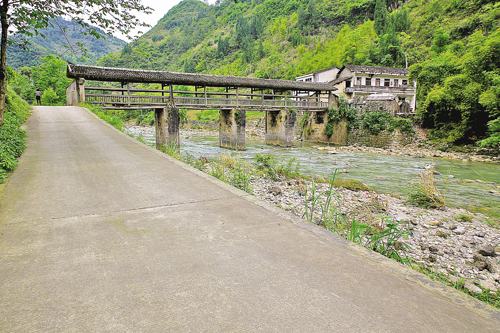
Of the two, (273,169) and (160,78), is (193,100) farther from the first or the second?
(273,169)

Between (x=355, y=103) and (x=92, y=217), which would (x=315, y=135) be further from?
(x=92, y=217)

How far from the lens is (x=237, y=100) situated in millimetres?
25391

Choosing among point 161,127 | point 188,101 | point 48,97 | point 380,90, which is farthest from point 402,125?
point 48,97

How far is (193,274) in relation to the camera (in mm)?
2398

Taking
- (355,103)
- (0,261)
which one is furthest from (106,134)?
(355,103)

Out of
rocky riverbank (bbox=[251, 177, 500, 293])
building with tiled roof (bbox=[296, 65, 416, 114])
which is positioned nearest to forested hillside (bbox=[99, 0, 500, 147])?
building with tiled roof (bbox=[296, 65, 416, 114])

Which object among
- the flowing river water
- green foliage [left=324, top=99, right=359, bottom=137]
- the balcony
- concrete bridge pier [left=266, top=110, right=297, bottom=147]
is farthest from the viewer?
the balcony

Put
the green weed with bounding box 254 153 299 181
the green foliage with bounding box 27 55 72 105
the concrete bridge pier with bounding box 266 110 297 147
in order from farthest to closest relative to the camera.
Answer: the green foliage with bounding box 27 55 72 105 < the concrete bridge pier with bounding box 266 110 297 147 < the green weed with bounding box 254 153 299 181

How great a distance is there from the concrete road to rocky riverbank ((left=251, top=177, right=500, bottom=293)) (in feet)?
6.70

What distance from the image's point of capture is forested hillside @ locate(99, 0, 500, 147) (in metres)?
20.0

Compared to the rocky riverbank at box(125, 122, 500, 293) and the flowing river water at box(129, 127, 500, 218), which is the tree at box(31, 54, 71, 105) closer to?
the flowing river water at box(129, 127, 500, 218)

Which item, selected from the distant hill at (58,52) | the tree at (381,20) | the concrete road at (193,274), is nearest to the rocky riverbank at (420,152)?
the distant hill at (58,52)

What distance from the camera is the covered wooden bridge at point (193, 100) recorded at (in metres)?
18.7

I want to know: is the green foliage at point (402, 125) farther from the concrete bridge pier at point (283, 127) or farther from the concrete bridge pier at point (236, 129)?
the concrete bridge pier at point (236, 129)
